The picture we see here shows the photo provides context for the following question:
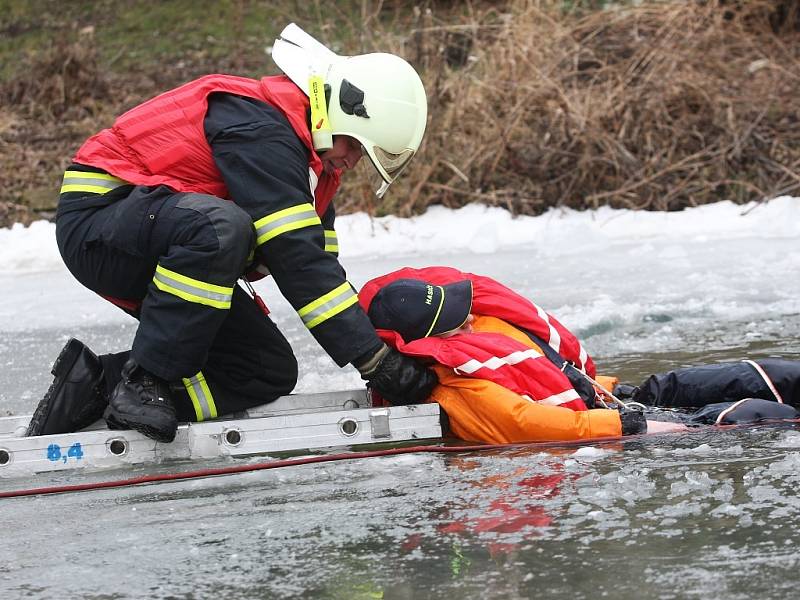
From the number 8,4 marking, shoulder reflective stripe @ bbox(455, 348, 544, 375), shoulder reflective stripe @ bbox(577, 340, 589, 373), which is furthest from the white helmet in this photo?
the number 8,4 marking

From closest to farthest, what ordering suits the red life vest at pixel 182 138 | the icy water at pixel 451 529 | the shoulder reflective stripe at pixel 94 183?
the icy water at pixel 451 529 < the red life vest at pixel 182 138 < the shoulder reflective stripe at pixel 94 183

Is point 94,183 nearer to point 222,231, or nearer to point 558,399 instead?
point 222,231

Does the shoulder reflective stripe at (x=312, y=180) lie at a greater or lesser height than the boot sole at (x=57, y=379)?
greater

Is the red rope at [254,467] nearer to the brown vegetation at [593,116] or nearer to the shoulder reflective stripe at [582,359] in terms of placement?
the shoulder reflective stripe at [582,359]

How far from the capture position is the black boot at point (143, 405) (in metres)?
4.03

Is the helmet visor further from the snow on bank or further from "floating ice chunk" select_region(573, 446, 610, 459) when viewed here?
the snow on bank

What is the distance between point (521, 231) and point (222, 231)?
5.12m

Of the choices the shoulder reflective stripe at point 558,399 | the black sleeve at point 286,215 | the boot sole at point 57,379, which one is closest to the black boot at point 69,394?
the boot sole at point 57,379

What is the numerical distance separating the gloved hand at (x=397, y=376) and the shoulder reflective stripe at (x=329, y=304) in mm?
230

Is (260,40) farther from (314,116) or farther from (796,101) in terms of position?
(314,116)

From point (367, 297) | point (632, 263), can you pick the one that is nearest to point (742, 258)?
point (632, 263)

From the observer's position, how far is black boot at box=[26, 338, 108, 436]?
4.29 m

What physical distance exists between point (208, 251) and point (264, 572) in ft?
4.16

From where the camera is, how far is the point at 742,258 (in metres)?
7.43
